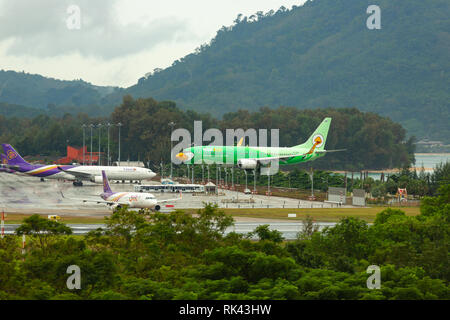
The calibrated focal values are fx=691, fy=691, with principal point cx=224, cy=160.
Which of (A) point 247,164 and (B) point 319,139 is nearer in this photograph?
(A) point 247,164

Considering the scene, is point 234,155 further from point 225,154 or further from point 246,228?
point 246,228

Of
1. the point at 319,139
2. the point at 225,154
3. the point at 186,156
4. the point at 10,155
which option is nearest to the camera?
the point at 10,155

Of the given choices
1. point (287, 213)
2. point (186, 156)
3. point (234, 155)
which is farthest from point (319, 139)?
point (287, 213)

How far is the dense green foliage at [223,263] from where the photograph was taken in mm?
34000

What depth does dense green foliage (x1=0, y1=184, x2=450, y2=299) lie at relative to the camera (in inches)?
1339

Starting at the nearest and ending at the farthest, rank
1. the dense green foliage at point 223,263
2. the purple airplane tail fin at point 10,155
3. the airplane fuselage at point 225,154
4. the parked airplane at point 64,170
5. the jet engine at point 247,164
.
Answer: the dense green foliage at point 223,263
the parked airplane at point 64,170
the jet engine at point 247,164
the purple airplane tail fin at point 10,155
the airplane fuselage at point 225,154

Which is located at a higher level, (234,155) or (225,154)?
(225,154)

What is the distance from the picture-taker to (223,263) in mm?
38469

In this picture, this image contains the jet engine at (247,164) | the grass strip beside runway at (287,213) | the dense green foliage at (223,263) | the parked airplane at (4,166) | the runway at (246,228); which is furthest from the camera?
the parked airplane at (4,166)

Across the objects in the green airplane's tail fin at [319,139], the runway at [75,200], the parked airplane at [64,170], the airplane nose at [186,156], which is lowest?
the runway at [75,200]

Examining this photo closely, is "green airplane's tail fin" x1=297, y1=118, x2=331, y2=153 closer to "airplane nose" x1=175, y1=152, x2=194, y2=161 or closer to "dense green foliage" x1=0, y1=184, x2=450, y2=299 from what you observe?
"airplane nose" x1=175, y1=152, x2=194, y2=161

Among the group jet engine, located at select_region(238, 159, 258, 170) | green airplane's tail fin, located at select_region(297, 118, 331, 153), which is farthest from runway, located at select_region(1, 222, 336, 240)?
green airplane's tail fin, located at select_region(297, 118, 331, 153)

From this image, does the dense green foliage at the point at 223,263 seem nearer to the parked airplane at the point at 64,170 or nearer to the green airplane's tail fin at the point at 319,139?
the parked airplane at the point at 64,170

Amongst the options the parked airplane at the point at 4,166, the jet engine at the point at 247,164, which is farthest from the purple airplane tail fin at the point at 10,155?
the jet engine at the point at 247,164
